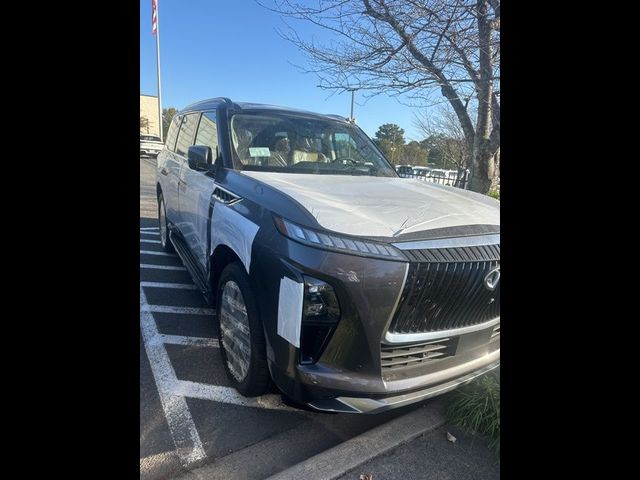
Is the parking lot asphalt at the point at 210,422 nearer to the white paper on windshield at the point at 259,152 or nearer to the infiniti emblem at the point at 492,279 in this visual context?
the infiniti emblem at the point at 492,279

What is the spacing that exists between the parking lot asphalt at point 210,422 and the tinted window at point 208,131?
5.48 feet

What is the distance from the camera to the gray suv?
6.04 feet

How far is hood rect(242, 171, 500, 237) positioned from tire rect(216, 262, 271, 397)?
24.5 inches

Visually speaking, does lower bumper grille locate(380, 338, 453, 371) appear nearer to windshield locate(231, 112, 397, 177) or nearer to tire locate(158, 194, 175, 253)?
windshield locate(231, 112, 397, 177)


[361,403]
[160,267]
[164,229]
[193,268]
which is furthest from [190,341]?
[164,229]

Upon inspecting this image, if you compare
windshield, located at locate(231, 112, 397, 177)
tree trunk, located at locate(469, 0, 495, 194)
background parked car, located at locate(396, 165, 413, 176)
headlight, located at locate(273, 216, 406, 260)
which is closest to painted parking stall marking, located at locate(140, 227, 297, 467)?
headlight, located at locate(273, 216, 406, 260)

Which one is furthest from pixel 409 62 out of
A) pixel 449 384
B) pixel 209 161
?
pixel 449 384

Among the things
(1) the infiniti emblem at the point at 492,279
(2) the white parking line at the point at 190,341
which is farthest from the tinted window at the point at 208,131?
(1) the infiniti emblem at the point at 492,279

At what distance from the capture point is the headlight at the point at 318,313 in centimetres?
182

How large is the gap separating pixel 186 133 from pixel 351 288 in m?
3.44
